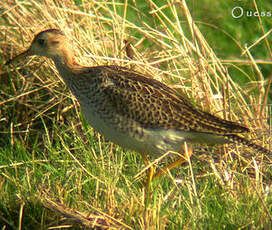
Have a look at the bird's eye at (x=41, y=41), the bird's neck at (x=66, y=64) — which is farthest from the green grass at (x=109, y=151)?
the bird's eye at (x=41, y=41)

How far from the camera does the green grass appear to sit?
3566 millimetres

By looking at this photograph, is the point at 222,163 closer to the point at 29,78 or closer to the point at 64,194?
the point at 64,194

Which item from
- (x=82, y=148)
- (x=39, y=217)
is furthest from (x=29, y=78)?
(x=39, y=217)

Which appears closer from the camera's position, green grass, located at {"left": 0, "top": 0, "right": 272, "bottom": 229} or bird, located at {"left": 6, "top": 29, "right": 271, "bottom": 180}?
green grass, located at {"left": 0, "top": 0, "right": 272, "bottom": 229}

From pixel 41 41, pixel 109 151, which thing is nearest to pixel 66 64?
pixel 41 41

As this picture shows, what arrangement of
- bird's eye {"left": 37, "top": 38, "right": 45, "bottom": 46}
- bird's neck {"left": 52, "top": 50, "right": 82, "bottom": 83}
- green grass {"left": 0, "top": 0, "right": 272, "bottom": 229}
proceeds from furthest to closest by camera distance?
bird's eye {"left": 37, "top": 38, "right": 45, "bottom": 46} → bird's neck {"left": 52, "top": 50, "right": 82, "bottom": 83} → green grass {"left": 0, "top": 0, "right": 272, "bottom": 229}

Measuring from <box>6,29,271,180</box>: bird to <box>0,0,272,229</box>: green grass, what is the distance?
0.70 ft

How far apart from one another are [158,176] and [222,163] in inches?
25.3

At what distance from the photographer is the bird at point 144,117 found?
416 cm

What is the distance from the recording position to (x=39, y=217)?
3.80 meters

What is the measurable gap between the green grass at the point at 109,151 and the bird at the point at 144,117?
0.70ft

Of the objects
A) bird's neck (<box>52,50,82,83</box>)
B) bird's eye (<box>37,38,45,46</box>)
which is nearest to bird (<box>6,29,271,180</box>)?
bird's neck (<box>52,50,82,83</box>)

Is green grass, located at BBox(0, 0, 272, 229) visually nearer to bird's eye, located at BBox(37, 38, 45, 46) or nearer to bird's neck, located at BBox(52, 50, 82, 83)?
bird's neck, located at BBox(52, 50, 82, 83)

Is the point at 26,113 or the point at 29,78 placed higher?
the point at 29,78
